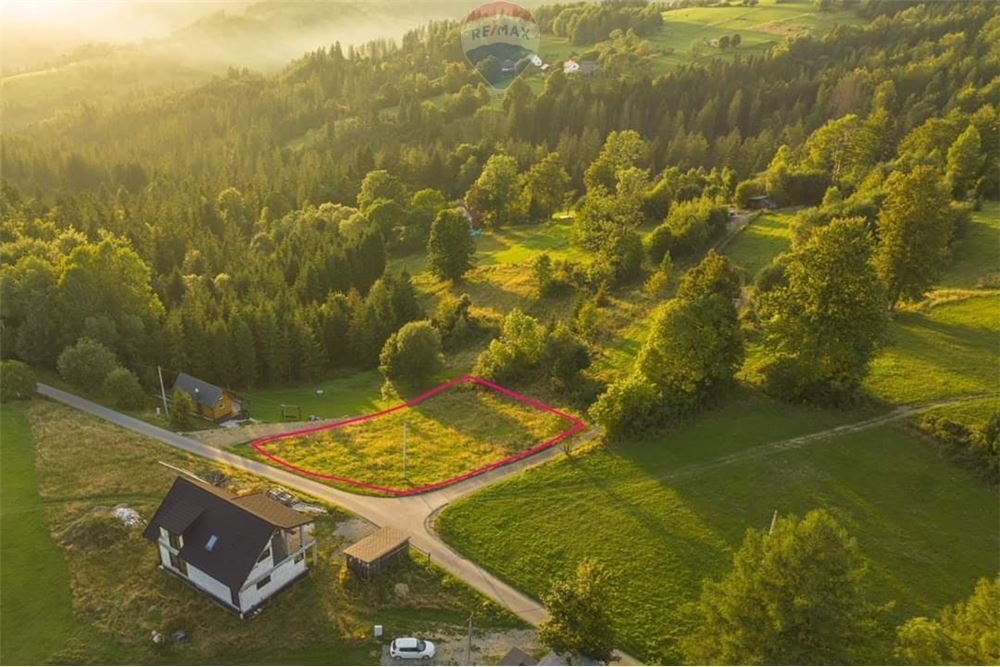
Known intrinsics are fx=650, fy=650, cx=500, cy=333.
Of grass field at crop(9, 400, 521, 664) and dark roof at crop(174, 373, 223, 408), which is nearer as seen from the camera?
grass field at crop(9, 400, 521, 664)

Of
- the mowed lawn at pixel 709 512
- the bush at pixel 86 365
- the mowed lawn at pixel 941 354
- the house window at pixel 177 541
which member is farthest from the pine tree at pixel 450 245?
the house window at pixel 177 541

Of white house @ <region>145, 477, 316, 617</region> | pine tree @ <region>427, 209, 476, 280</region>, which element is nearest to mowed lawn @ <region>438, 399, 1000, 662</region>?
white house @ <region>145, 477, 316, 617</region>

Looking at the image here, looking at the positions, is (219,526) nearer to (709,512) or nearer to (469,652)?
(469,652)

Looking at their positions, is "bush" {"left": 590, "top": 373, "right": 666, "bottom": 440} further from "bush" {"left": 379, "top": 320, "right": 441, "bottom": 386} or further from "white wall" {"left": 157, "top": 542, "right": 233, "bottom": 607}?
"white wall" {"left": 157, "top": 542, "right": 233, "bottom": 607}

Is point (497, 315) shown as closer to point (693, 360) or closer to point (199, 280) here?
point (693, 360)

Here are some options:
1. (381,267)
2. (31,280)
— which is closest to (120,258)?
(31,280)

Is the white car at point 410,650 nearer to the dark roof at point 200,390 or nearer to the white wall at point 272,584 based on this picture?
the white wall at point 272,584
